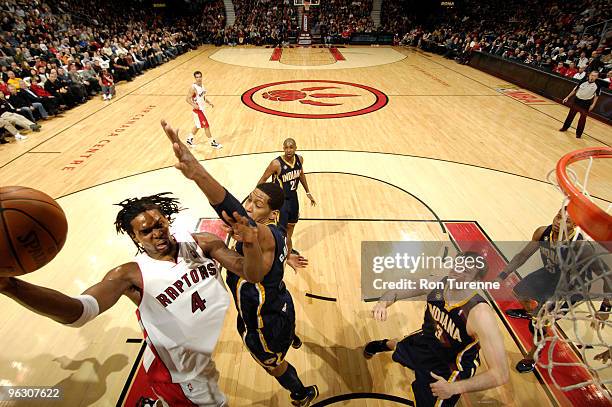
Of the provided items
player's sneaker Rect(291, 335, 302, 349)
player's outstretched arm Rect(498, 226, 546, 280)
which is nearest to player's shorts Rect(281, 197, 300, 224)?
player's sneaker Rect(291, 335, 302, 349)

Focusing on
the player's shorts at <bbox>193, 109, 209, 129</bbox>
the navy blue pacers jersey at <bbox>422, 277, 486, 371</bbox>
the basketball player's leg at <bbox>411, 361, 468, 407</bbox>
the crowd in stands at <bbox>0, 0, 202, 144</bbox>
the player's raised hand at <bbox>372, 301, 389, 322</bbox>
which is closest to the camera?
the navy blue pacers jersey at <bbox>422, 277, 486, 371</bbox>

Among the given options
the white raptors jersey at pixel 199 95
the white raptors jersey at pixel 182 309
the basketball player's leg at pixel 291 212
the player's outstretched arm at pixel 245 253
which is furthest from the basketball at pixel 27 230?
the white raptors jersey at pixel 199 95

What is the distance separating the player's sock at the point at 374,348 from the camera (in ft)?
10.7

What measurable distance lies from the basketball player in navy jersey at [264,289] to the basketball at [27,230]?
3.14 ft

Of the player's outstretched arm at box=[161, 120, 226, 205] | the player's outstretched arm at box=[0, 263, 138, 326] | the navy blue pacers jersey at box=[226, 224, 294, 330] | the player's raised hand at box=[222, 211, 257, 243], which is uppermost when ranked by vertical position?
the player's outstretched arm at box=[161, 120, 226, 205]

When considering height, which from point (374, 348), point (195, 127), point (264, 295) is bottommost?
point (374, 348)

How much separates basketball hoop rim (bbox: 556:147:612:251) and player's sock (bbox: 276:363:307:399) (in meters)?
2.24

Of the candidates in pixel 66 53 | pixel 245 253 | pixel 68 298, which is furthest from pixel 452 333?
pixel 66 53

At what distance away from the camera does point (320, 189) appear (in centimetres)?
635

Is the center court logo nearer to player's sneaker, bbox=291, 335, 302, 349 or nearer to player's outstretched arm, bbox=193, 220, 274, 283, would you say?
player's sneaker, bbox=291, 335, 302, 349

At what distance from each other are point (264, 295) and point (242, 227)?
3.08 ft

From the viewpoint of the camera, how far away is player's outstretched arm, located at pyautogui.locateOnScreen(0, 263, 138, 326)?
5.18 feet

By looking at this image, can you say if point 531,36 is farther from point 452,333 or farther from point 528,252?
point 452,333

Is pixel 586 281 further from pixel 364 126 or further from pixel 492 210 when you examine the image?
pixel 364 126
